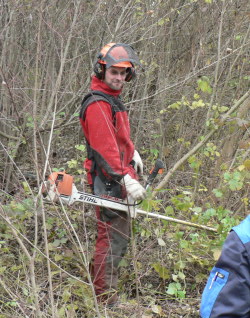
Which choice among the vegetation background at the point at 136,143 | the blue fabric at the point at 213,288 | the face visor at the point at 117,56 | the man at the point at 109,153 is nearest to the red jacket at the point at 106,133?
the man at the point at 109,153

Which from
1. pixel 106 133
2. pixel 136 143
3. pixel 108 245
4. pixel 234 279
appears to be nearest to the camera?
pixel 234 279

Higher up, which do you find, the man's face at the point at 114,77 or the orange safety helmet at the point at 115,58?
the orange safety helmet at the point at 115,58

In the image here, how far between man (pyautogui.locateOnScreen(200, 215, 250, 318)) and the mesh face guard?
2084mm

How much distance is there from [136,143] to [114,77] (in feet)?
9.06

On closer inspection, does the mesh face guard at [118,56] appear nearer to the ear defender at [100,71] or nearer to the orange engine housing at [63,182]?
the ear defender at [100,71]

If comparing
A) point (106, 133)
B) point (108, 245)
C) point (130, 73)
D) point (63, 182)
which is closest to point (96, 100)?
point (106, 133)

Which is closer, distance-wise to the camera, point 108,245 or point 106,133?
point 106,133

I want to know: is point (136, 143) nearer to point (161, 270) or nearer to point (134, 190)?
point (161, 270)

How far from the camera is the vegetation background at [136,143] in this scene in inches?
137

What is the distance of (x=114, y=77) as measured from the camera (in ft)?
11.7

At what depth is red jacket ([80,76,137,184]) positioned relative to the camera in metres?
3.42

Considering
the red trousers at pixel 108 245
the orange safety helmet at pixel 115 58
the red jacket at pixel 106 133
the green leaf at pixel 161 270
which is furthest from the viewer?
the green leaf at pixel 161 270

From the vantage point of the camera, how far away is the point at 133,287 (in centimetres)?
407

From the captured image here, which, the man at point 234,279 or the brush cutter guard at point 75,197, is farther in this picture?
the brush cutter guard at point 75,197
